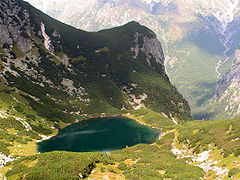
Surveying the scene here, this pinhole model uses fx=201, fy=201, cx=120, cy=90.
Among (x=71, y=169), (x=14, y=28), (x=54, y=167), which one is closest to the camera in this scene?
(x=71, y=169)

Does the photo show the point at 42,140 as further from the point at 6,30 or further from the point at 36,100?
the point at 6,30

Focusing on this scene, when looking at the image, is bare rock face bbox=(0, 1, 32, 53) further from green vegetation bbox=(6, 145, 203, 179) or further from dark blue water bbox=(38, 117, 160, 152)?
green vegetation bbox=(6, 145, 203, 179)

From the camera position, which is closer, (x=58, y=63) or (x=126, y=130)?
(x=126, y=130)

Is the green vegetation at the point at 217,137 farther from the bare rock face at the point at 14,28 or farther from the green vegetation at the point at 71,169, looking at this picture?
the bare rock face at the point at 14,28

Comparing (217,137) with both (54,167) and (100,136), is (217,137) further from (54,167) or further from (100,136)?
(100,136)

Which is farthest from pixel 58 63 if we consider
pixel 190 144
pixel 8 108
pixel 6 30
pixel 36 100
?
pixel 190 144

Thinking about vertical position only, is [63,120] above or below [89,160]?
above

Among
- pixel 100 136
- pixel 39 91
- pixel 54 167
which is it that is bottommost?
pixel 54 167

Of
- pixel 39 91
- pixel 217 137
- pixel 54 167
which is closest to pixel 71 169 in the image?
pixel 54 167
